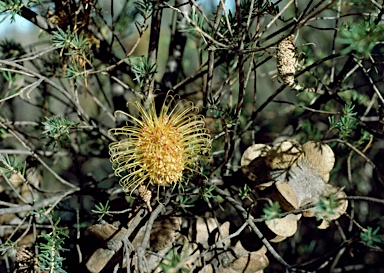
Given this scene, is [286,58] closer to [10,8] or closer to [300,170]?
[300,170]

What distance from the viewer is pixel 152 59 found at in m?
0.61

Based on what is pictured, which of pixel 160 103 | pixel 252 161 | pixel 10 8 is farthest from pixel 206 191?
pixel 10 8

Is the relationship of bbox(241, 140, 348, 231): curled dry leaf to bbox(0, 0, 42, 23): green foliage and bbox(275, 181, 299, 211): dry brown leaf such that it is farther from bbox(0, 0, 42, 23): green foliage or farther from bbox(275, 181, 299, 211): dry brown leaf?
bbox(0, 0, 42, 23): green foliage

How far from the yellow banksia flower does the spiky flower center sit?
0.46ft

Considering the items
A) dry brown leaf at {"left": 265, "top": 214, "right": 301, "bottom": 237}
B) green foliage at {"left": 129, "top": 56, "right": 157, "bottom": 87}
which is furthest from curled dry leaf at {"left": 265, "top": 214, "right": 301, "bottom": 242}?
green foliage at {"left": 129, "top": 56, "right": 157, "bottom": 87}

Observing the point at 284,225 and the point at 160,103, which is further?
the point at 160,103

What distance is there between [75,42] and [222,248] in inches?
11.5

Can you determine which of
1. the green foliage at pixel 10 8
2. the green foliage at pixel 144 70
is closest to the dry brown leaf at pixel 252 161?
the green foliage at pixel 144 70

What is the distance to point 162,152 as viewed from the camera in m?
0.52

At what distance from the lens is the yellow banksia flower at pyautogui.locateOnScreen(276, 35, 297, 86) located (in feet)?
1.65

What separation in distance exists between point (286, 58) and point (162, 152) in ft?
0.56

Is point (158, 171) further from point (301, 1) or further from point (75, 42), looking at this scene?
point (301, 1)

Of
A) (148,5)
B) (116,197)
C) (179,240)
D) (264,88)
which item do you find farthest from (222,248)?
(264,88)

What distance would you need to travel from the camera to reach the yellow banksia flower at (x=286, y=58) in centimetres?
50
